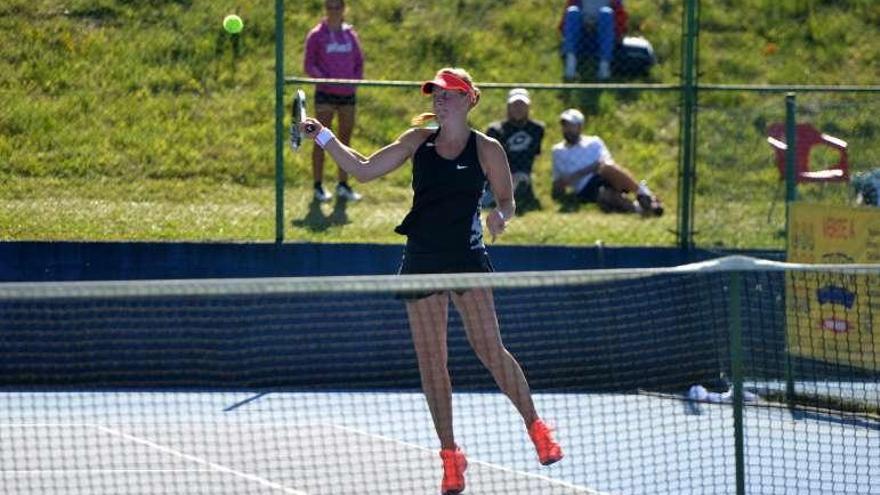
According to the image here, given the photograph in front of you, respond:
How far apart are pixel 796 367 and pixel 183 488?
193 inches

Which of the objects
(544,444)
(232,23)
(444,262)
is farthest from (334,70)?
(544,444)

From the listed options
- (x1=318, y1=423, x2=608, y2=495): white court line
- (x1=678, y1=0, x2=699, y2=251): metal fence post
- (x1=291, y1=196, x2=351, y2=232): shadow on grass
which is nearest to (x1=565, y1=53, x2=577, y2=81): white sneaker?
(x1=678, y1=0, x2=699, y2=251): metal fence post

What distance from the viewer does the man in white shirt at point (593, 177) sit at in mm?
14484

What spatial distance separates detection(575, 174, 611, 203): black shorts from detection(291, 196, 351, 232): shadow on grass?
2050 mm

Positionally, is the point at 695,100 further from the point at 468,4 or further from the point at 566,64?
the point at 468,4

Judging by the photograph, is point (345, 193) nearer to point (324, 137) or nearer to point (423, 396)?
point (423, 396)

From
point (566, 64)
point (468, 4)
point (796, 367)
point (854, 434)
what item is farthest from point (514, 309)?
point (468, 4)

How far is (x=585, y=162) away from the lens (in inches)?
579

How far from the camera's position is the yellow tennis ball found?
1493cm

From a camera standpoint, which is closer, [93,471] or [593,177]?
[93,471]

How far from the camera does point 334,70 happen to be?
14242 mm

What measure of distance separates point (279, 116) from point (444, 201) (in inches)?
190

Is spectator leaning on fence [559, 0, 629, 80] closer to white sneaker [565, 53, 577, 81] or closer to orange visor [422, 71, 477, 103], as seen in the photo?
white sneaker [565, 53, 577, 81]

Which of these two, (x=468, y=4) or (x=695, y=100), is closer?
(x=695, y=100)
